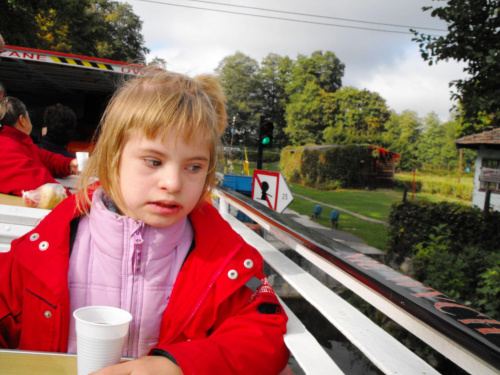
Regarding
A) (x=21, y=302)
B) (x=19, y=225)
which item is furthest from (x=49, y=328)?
(x=19, y=225)

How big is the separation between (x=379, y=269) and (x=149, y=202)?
28.2 inches

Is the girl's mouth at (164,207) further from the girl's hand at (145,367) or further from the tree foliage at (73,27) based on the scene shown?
the tree foliage at (73,27)

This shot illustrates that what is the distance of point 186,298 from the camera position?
1.38m

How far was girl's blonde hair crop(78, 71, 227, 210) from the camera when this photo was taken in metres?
1.32

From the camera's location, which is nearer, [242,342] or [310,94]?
[242,342]

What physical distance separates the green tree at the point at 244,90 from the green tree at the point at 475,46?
51110mm

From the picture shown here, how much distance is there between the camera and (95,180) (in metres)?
1.75

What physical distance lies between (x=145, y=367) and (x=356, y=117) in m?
50.9

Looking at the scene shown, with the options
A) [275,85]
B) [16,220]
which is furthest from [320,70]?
[16,220]

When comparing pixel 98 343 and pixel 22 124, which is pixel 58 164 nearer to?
pixel 22 124

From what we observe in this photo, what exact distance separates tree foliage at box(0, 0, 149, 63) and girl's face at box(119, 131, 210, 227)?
1.37m

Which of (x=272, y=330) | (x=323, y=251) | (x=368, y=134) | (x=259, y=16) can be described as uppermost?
(x=259, y=16)

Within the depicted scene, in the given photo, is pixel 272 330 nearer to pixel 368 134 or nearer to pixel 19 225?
pixel 19 225

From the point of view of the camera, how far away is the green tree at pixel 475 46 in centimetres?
521
